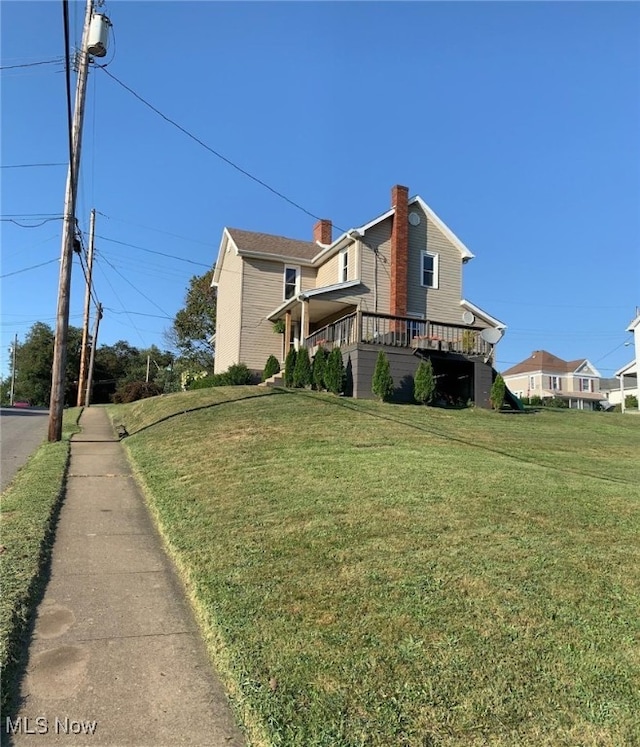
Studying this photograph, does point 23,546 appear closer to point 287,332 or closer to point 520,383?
point 287,332

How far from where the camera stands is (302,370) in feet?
59.8

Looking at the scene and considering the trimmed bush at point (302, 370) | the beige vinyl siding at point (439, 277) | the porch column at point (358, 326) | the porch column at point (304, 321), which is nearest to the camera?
the porch column at point (358, 326)

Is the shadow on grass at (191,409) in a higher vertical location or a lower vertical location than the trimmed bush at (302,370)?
lower

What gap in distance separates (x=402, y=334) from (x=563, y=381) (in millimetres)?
42218

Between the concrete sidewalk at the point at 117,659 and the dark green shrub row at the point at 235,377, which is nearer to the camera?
the concrete sidewalk at the point at 117,659

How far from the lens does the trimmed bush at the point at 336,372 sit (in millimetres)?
16359

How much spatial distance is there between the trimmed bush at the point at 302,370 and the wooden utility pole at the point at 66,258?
25.8ft

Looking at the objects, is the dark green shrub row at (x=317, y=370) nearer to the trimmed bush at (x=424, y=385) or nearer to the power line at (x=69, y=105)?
the trimmed bush at (x=424, y=385)

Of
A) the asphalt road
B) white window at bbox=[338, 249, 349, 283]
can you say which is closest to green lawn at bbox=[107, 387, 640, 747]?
the asphalt road

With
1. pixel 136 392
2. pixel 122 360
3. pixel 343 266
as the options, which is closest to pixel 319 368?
pixel 343 266

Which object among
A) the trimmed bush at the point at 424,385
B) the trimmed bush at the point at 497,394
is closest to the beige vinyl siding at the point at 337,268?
the trimmed bush at the point at 424,385

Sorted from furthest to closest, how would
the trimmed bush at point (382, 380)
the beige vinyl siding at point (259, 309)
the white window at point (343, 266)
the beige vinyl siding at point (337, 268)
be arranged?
the beige vinyl siding at point (259, 309) → the white window at point (343, 266) → the beige vinyl siding at point (337, 268) → the trimmed bush at point (382, 380)

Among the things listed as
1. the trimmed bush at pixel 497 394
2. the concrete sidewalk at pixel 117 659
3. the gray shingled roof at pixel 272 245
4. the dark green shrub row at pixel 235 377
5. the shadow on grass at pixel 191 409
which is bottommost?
the concrete sidewalk at pixel 117 659

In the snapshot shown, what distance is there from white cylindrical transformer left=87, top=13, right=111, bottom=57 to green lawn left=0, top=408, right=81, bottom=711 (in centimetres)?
885
